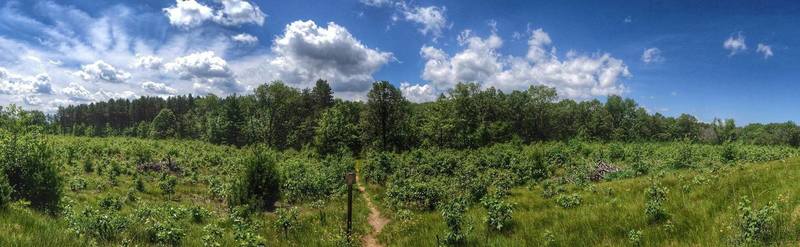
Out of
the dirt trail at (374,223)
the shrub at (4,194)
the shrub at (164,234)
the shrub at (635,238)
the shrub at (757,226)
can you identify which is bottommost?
the dirt trail at (374,223)

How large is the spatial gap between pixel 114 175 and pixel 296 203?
13068 mm

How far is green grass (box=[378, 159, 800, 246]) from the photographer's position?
23.1ft

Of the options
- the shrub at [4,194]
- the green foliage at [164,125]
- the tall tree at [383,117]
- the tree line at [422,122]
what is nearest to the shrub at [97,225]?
the shrub at [4,194]

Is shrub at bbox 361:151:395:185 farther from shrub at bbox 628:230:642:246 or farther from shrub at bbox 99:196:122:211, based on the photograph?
shrub at bbox 628:230:642:246

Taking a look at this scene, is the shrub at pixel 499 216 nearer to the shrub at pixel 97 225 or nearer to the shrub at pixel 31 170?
the shrub at pixel 97 225

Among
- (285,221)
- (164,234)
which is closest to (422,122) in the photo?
(285,221)

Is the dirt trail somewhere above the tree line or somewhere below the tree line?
below

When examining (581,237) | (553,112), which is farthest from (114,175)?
(553,112)

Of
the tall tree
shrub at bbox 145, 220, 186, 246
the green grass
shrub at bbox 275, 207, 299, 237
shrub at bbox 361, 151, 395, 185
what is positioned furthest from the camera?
the tall tree

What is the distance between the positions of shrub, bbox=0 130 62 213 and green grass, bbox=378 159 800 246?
9477 mm

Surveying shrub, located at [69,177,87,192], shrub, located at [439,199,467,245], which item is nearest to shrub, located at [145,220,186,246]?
shrub, located at [439,199,467,245]

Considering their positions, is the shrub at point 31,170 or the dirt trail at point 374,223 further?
the dirt trail at point 374,223

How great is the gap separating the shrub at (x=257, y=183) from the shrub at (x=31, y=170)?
20.5 ft

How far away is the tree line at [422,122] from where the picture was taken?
60875mm
